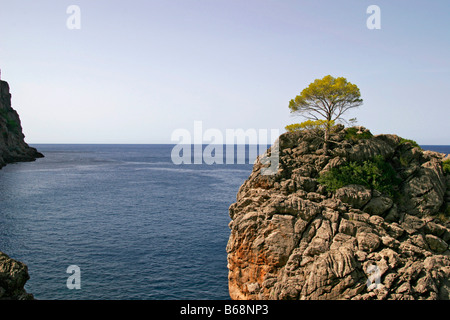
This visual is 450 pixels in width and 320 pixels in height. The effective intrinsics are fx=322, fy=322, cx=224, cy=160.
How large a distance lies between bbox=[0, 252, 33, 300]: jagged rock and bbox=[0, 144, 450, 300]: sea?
1786 centimetres

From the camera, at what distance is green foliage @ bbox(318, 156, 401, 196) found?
31.9m

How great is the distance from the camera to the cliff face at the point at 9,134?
14138cm

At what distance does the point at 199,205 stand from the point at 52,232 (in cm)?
3225

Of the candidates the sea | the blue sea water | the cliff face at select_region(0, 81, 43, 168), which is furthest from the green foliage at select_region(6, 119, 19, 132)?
the sea

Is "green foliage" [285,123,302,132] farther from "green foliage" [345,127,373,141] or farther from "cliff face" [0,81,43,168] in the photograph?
"cliff face" [0,81,43,168]

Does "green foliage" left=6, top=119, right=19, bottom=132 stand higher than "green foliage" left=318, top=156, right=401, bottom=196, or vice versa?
"green foliage" left=6, top=119, right=19, bottom=132

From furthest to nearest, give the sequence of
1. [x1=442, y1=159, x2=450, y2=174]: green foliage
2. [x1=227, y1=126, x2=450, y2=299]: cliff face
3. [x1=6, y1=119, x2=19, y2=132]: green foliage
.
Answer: [x1=6, y1=119, x2=19, y2=132]: green foliage < [x1=442, y1=159, x2=450, y2=174]: green foliage < [x1=227, y1=126, x2=450, y2=299]: cliff face

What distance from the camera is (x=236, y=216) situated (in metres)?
33.2

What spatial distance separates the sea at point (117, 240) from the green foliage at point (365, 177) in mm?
18123

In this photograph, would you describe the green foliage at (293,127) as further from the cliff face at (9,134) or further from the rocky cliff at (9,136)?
the cliff face at (9,134)

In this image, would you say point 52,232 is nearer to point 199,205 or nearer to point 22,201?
point 22,201
